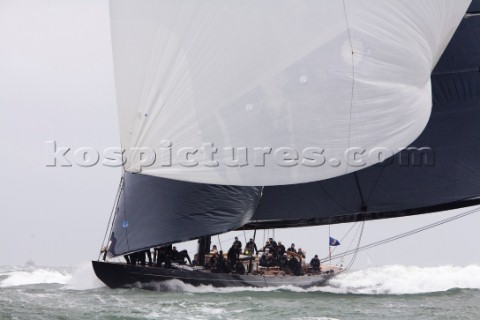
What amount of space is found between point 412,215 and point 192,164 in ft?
27.9

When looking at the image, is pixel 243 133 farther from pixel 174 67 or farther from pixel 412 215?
pixel 412 215

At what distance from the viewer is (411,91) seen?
27.8 metres

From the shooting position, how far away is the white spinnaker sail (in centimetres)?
2703

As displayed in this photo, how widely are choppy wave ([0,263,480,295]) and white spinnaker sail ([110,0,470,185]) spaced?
378cm

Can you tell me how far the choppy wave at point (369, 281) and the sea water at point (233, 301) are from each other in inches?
1.2

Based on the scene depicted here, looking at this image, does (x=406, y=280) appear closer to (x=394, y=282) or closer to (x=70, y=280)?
(x=394, y=282)

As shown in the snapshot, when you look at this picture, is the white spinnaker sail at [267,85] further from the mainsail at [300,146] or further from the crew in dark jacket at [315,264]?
the crew in dark jacket at [315,264]

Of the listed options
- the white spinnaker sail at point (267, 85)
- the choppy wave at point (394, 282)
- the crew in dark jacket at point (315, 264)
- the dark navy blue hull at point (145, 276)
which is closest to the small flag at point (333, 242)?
the crew in dark jacket at point (315, 264)

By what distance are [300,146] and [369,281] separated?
12.4 meters

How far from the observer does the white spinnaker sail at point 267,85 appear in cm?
2703

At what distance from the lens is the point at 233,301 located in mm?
26312

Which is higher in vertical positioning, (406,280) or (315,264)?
(315,264)

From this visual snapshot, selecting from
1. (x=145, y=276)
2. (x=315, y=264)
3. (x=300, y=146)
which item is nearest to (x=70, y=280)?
(x=145, y=276)

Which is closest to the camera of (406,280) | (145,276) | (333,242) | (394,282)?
(145,276)
